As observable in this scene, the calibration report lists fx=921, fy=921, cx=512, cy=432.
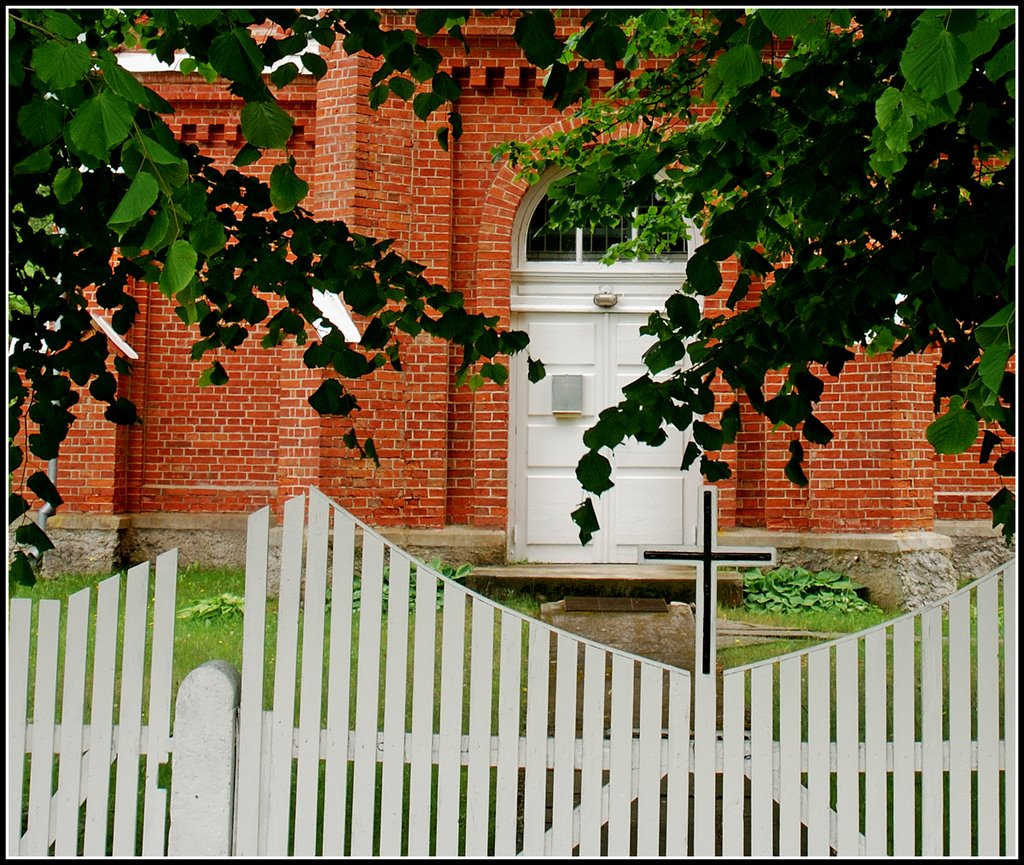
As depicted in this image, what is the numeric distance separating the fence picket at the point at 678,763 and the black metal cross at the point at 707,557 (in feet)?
0.33

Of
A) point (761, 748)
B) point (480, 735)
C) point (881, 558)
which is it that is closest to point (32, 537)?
point (480, 735)

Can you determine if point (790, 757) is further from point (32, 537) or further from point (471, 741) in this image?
point (32, 537)

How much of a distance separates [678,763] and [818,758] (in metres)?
0.38

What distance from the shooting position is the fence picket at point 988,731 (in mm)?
2504

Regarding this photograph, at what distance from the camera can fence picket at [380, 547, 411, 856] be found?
8.32ft

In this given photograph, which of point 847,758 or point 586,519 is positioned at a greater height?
point 586,519

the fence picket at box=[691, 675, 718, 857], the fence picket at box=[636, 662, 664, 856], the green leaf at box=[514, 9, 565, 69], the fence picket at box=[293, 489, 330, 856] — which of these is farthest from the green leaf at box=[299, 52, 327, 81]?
the fence picket at box=[691, 675, 718, 857]

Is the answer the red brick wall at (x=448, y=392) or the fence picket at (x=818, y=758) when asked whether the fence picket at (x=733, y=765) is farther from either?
the red brick wall at (x=448, y=392)

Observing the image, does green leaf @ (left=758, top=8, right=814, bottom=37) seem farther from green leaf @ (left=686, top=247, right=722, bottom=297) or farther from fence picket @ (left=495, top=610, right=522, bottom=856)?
fence picket @ (left=495, top=610, right=522, bottom=856)

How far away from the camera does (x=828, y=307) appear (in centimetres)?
264

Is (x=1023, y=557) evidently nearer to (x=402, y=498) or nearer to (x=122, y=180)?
(x=122, y=180)

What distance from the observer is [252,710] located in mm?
2582

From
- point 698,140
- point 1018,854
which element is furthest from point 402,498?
point 1018,854

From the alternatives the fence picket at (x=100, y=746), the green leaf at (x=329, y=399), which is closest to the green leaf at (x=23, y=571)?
the fence picket at (x=100, y=746)
